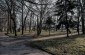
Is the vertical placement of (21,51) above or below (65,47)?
below

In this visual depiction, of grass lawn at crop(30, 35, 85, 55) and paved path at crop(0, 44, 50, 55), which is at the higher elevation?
grass lawn at crop(30, 35, 85, 55)

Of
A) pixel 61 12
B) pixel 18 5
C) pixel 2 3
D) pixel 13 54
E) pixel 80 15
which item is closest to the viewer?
pixel 18 5

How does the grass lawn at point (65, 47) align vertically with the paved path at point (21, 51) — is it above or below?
above

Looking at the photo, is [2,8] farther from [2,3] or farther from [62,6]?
[62,6]

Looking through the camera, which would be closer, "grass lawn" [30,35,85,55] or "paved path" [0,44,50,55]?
"grass lawn" [30,35,85,55]

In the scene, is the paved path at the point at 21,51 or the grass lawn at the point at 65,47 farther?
the paved path at the point at 21,51

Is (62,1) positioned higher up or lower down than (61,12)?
higher up

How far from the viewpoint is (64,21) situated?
30078mm

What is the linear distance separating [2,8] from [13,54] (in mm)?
8043

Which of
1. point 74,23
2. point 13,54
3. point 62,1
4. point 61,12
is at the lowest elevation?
point 13,54

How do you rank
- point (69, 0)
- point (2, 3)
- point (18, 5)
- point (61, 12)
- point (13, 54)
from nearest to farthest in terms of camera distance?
point (18, 5), point (2, 3), point (13, 54), point (69, 0), point (61, 12)

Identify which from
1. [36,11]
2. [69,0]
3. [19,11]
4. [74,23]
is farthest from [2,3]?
[74,23]

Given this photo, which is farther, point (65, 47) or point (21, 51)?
point (65, 47)

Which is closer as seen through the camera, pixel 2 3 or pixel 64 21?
pixel 2 3
